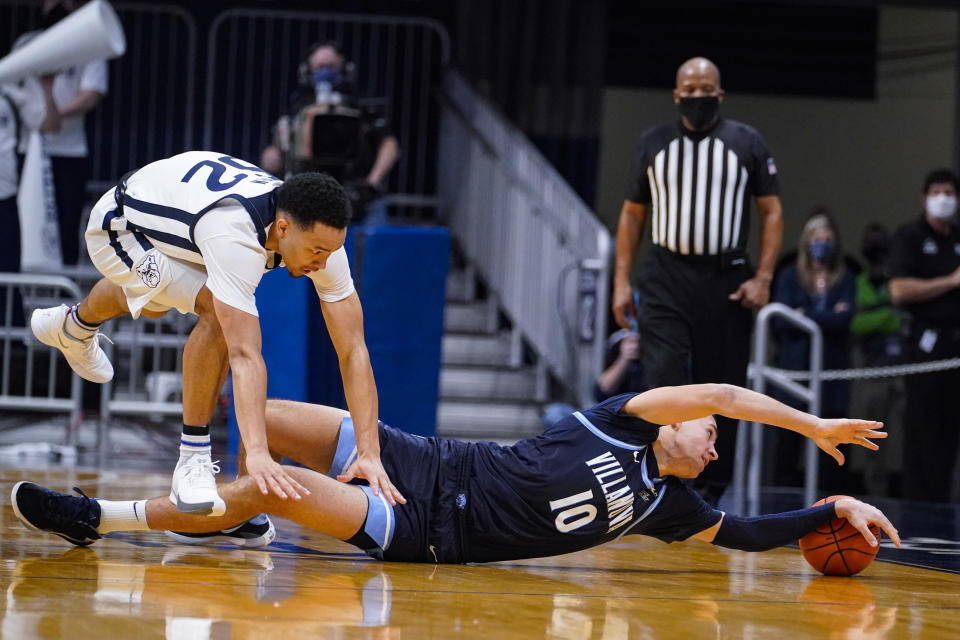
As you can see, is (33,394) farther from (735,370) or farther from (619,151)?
(619,151)

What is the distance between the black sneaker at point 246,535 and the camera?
391 cm

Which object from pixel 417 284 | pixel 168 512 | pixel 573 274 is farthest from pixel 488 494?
pixel 573 274

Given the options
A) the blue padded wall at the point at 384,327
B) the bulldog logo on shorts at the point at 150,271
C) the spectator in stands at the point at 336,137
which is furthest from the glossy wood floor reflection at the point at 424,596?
the spectator in stands at the point at 336,137

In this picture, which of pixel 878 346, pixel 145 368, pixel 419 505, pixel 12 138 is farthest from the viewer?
pixel 878 346

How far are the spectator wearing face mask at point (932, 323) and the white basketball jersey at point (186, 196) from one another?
4.47 meters

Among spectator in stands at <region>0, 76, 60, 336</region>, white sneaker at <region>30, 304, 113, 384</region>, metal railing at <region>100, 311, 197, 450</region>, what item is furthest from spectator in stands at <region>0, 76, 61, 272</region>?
white sneaker at <region>30, 304, 113, 384</region>

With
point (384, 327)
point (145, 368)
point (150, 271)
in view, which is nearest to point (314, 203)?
point (150, 271)

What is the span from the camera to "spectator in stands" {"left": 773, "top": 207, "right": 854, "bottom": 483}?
7652 mm

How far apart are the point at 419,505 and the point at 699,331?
6.35ft

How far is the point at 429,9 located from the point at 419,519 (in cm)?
698

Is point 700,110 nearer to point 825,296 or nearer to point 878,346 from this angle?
point 825,296

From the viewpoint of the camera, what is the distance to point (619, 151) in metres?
11.7

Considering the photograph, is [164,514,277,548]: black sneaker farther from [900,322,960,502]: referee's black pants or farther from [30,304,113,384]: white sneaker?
[900,322,960,502]: referee's black pants

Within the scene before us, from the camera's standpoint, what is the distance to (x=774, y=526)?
388 centimetres
